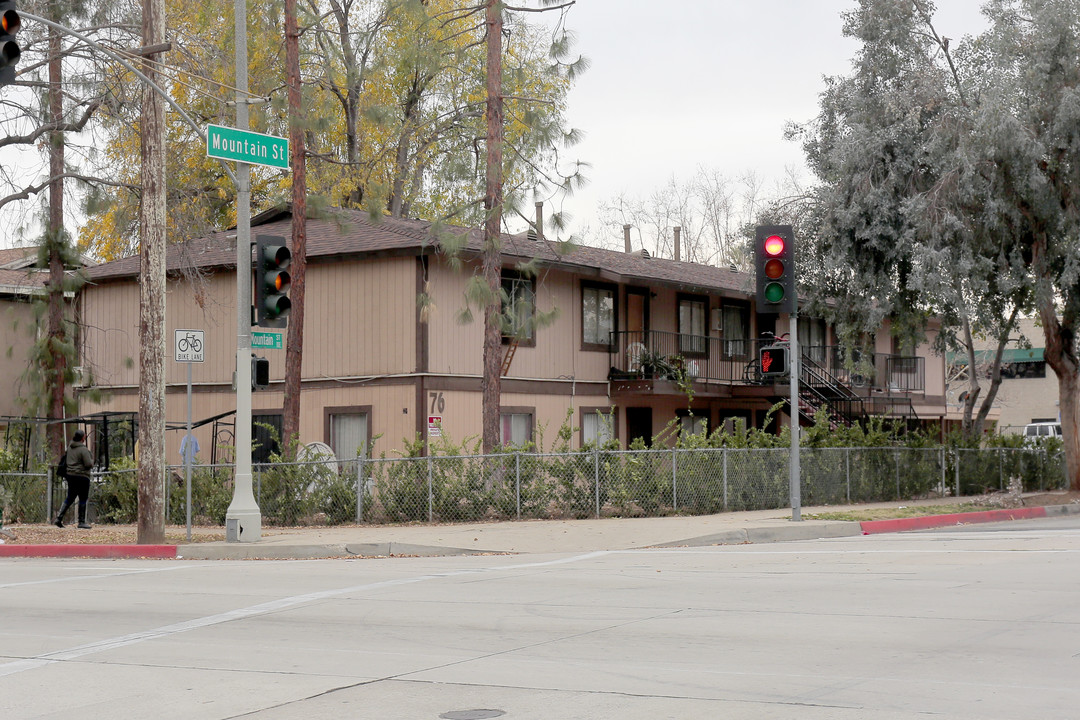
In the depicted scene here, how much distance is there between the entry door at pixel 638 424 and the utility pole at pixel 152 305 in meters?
16.6

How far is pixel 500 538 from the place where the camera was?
762 inches

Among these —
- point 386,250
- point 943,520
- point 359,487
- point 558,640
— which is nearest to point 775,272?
point 943,520

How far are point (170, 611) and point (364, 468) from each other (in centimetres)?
1101

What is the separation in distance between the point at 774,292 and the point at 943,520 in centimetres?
708

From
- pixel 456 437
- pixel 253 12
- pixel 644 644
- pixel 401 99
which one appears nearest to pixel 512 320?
pixel 456 437

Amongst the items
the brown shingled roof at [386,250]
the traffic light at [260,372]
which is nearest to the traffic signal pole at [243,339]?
the traffic light at [260,372]

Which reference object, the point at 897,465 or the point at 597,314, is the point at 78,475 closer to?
the point at 597,314

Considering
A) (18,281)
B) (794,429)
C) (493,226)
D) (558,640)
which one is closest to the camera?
(558,640)

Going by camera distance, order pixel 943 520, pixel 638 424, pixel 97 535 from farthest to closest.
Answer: pixel 638 424 < pixel 943 520 < pixel 97 535

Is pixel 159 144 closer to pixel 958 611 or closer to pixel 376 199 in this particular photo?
pixel 376 199

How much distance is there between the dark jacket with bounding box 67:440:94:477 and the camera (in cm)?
2288

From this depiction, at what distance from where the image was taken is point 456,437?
93.4 feet

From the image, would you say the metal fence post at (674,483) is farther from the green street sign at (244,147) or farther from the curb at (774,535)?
the green street sign at (244,147)

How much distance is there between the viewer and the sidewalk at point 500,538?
1850 cm
